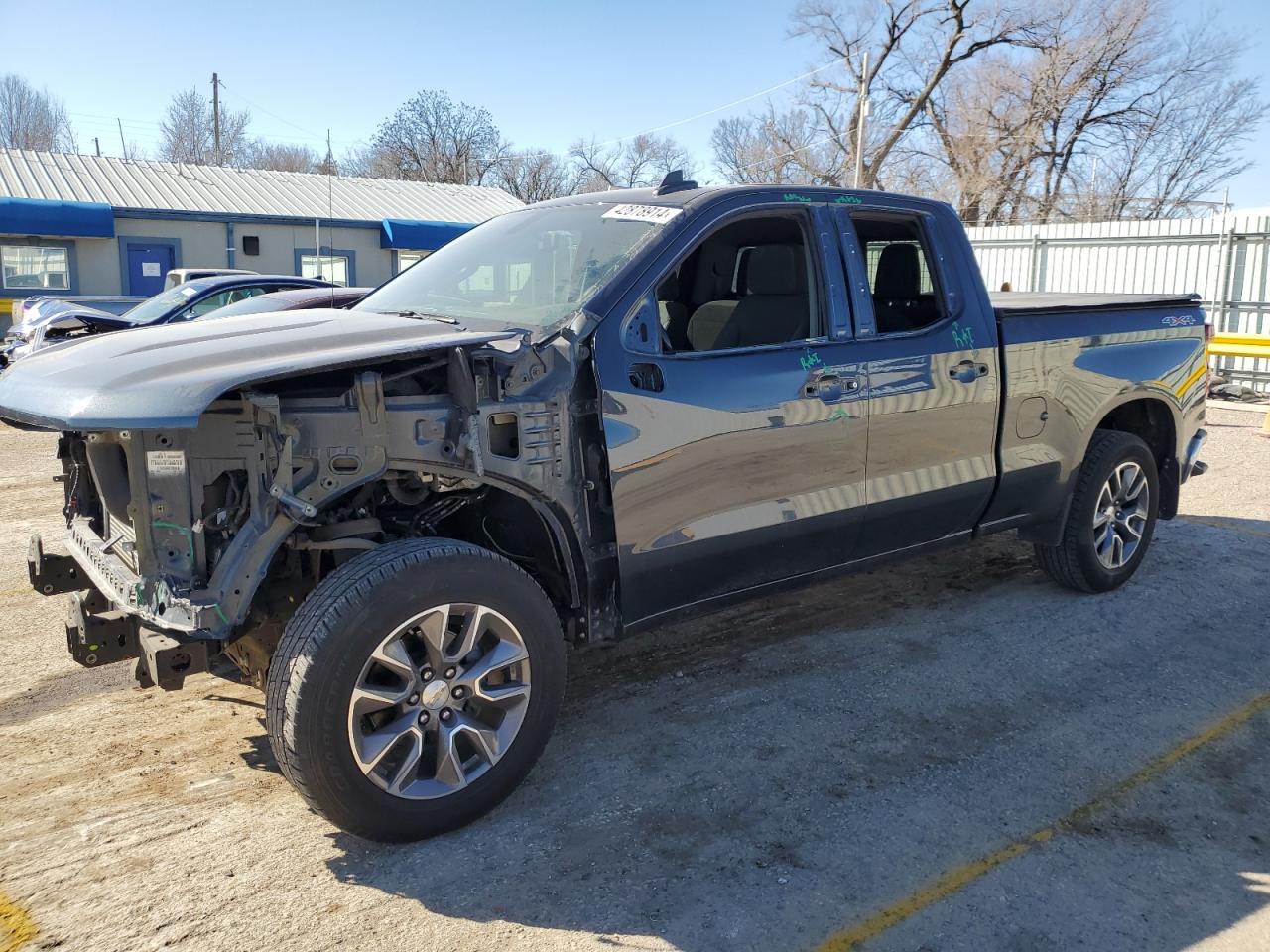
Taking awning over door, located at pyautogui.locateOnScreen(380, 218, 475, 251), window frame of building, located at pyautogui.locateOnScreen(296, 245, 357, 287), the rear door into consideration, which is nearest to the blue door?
window frame of building, located at pyautogui.locateOnScreen(296, 245, 357, 287)

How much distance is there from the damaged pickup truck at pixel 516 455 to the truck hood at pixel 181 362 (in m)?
0.02

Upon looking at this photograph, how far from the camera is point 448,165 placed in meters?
55.5

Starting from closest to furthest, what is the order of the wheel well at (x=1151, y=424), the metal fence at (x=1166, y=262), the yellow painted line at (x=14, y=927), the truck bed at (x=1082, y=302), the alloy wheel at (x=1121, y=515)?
the yellow painted line at (x=14, y=927)
the truck bed at (x=1082, y=302)
the alloy wheel at (x=1121, y=515)
the wheel well at (x=1151, y=424)
the metal fence at (x=1166, y=262)

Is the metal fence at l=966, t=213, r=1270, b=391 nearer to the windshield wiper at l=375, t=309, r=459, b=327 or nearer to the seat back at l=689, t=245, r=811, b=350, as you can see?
the seat back at l=689, t=245, r=811, b=350

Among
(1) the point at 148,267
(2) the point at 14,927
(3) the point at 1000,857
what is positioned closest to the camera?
(2) the point at 14,927

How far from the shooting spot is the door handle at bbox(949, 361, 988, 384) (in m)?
4.57

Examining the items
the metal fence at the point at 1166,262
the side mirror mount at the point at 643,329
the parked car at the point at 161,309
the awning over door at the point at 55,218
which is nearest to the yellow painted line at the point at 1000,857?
the side mirror mount at the point at 643,329

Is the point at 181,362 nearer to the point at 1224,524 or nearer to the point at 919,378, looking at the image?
the point at 919,378

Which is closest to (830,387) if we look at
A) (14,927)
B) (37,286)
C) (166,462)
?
(166,462)

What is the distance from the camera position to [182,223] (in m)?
26.9

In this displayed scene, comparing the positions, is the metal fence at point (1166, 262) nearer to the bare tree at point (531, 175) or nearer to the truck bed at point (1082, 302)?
the truck bed at point (1082, 302)

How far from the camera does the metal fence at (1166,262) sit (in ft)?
52.3

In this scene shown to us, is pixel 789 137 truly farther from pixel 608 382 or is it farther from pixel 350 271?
pixel 608 382

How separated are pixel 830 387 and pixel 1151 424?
2976 millimetres
